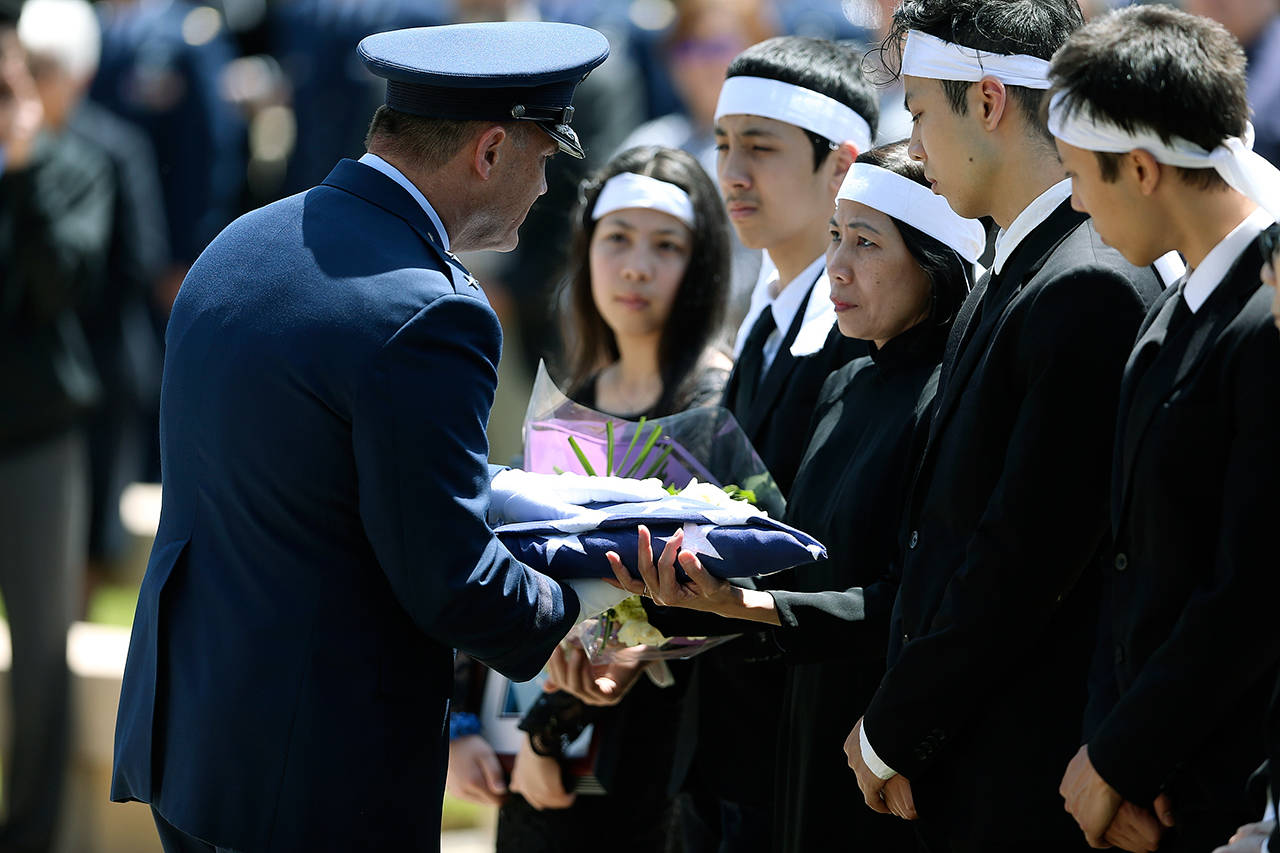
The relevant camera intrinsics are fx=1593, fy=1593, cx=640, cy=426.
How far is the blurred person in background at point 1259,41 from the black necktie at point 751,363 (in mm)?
2631

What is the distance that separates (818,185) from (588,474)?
1.07 m

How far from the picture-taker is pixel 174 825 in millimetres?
2615

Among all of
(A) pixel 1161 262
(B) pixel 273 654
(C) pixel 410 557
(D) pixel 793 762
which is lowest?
(D) pixel 793 762

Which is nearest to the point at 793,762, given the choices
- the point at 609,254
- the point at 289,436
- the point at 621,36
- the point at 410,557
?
the point at 410,557

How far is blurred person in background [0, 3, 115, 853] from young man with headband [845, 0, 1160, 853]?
365 cm

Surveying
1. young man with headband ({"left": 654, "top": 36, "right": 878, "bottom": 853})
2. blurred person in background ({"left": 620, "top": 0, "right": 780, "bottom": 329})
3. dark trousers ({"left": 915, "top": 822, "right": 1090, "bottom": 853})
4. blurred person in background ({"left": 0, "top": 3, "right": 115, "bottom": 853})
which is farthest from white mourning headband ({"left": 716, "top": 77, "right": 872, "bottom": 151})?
blurred person in background ({"left": 0, "top": 3, "right": 115, "bottom": 853})

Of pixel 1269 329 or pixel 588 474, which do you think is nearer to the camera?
pixel 1269 329

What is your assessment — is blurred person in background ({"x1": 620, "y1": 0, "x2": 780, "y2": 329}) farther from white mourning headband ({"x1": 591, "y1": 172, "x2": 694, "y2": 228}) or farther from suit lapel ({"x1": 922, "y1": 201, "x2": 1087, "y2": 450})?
suit lapel ({"x1": 922, "y1": 201, "x2": 1087, "y2": 450})

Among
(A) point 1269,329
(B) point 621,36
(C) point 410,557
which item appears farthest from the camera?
(B) point 621,36

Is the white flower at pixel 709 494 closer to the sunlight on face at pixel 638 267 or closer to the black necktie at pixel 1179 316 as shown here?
the black necktie at pixel 1179 316

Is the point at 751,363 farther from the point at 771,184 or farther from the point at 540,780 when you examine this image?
the point at 540,780

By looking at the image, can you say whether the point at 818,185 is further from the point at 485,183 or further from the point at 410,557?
the point at 410,557

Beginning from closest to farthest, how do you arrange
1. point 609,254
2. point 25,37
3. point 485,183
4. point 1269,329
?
point 1269,329 < point 485,183 < point 609,254 < point 25,37

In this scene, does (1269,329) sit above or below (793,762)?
above
